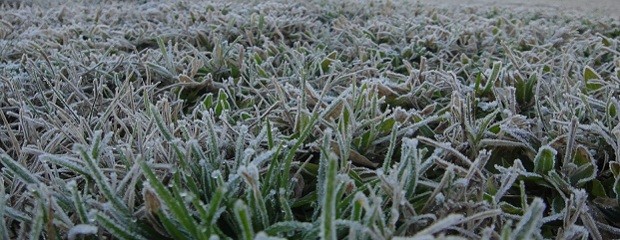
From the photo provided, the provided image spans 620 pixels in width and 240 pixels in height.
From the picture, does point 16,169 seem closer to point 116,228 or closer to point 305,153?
point 116,228

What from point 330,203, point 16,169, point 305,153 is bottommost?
point 305,153

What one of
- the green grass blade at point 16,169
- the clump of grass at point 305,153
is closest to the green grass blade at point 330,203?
the clump of grass at point 305,153

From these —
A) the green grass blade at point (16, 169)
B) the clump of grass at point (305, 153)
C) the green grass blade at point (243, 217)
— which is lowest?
the clump of grass at point (305, 153)

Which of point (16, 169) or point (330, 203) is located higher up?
point (330, 203)

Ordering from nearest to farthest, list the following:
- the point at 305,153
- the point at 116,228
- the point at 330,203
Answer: the point at 330,203 < the point at 116,228 < the point at 305,153

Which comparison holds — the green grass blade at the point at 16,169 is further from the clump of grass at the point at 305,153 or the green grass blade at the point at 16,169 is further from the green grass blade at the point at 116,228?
the green grass blade at the point at 116,228

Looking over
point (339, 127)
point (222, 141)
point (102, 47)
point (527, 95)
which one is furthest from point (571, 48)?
point (102, 47)

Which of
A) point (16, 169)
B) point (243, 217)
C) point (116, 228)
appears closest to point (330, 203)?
point (243, 217)

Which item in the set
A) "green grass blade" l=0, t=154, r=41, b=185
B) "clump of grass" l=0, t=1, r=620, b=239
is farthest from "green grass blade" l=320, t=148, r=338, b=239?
"green grass blade" l=0, t=154, r=41, b=185

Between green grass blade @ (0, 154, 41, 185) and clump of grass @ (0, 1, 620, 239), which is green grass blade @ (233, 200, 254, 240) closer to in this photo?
clump of grass @ (0, 1, 620, 239)
